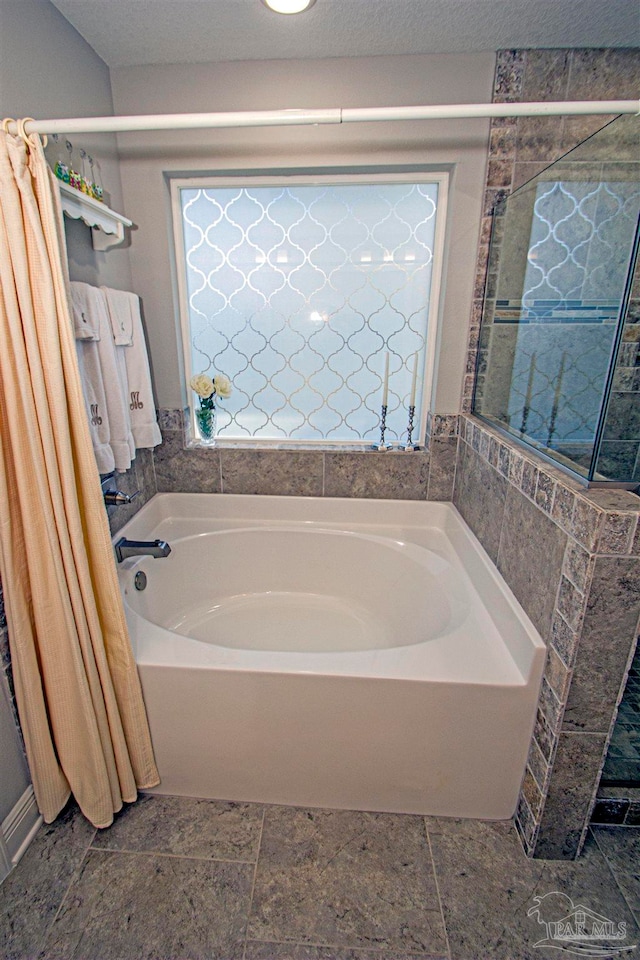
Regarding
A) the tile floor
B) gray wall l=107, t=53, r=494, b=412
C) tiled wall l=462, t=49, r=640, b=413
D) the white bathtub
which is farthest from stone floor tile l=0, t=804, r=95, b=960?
tiled wall l=462, t=49, r=640, b=413

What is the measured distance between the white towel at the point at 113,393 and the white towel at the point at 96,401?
29 millimetres

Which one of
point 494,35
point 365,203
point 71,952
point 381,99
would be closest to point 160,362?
point 365,203

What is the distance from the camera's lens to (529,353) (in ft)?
5.46

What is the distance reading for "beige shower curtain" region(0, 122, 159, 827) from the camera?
3.24 feet

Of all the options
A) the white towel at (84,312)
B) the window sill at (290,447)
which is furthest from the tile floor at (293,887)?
the white towel at (84,312)

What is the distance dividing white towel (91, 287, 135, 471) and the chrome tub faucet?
0.30 m

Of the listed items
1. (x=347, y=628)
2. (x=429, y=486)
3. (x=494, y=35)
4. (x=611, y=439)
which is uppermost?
(x=494, y=35)

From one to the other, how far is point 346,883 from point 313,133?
2608 millimetres

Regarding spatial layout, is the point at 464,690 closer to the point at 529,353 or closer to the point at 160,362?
the point at 529,353

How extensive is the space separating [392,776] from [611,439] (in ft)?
3.80

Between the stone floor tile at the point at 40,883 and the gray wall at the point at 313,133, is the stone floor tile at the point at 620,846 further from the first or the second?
the gray wall at the point at 313,133

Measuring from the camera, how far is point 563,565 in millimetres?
1096

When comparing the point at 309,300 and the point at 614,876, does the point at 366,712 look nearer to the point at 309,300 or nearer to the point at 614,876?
the point at 614,876

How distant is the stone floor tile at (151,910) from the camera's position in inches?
41.1
